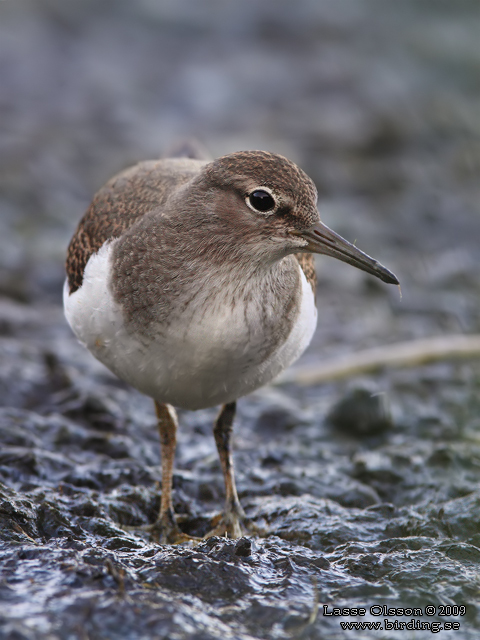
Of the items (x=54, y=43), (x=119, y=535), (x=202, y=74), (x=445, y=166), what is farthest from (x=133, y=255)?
(x=54, y=43)

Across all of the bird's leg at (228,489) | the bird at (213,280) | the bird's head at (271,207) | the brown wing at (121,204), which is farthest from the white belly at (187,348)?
the bird's leg at (228,489)

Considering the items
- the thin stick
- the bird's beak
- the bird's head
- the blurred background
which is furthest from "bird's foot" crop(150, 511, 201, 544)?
the blurred background

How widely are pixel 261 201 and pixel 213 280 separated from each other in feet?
1.82

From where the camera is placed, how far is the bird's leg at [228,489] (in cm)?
569

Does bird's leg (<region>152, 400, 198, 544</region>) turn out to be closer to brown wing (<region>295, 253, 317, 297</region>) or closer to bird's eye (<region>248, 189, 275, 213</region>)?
brown wing (<region>295, 253, 317, 297</region>)

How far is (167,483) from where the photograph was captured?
19.4 ft

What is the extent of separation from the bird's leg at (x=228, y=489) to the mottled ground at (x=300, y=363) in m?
0.19

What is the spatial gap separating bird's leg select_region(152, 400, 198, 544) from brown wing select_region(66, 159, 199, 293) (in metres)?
1.22

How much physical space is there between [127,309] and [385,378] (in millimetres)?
3749

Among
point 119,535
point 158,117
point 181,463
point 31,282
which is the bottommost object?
point 119,535

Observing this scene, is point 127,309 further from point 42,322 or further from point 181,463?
point 42,322

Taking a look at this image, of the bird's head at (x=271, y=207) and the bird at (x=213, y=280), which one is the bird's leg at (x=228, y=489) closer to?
the bird at (x=213, y=280)

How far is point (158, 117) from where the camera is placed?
43.5 feet

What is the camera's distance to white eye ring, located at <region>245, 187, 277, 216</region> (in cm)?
479
